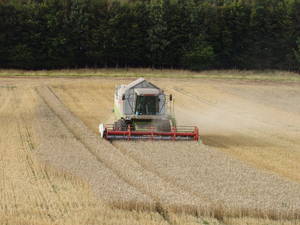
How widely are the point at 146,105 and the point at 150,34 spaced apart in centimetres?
4360

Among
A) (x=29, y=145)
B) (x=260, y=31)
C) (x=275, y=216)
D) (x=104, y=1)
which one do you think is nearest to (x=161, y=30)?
(x=104, y=1)

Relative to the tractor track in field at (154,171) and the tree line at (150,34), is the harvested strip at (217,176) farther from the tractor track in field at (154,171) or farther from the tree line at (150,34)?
the tree line at (150,34)

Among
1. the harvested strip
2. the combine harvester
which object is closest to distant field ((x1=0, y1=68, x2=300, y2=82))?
the combine harvester

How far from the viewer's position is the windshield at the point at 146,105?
26719mm

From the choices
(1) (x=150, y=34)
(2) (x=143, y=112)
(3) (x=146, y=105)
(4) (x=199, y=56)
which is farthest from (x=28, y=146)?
(1) (x=150, y=34)

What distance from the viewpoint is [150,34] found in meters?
69.6

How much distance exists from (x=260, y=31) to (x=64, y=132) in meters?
49.2

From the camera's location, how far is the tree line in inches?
2613

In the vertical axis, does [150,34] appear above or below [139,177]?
above

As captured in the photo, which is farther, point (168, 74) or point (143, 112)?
point (168, 74)

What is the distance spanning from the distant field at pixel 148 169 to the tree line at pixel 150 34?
27.0 meters

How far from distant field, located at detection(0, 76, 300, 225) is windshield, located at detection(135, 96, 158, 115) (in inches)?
86.4

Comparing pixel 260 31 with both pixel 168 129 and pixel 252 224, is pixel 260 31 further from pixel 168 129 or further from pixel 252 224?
pixel 252 224

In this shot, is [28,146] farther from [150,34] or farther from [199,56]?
[150,34]
